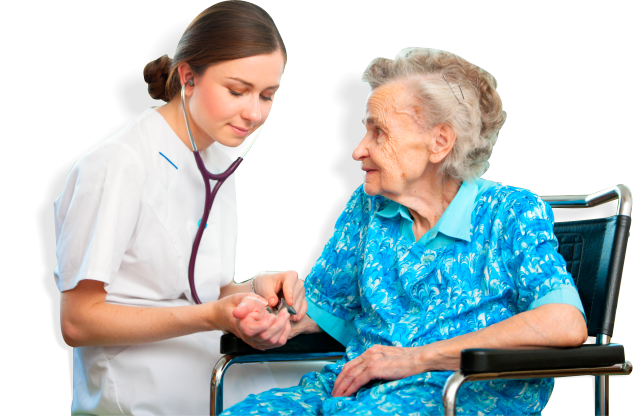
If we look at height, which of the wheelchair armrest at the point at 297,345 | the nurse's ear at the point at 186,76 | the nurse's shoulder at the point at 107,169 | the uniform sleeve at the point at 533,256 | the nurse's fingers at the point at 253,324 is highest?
the nurse's ear at the point at 186,76

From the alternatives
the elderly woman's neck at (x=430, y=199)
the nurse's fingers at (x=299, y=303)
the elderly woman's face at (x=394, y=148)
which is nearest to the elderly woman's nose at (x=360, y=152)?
the elderly woman's face at (x=394, y=148)

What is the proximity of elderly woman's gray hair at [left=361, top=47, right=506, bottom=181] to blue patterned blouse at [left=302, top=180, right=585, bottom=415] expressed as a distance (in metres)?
0.09

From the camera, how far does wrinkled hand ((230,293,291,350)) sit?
6.18ft

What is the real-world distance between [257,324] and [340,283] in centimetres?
38

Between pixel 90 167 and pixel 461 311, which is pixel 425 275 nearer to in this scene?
pixel 461 311

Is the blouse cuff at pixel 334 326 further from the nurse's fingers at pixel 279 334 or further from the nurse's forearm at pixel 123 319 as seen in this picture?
the nurse's forearm at pixel 123 319

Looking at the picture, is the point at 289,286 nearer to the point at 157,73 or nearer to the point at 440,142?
the point at 440,142

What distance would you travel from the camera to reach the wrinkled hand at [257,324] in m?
1.88

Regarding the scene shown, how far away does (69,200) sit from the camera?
2.01 meters

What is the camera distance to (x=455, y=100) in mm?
1980

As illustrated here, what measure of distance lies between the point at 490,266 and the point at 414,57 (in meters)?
0.64

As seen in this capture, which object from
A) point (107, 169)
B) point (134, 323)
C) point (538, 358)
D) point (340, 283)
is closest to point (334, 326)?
point (340, 283)

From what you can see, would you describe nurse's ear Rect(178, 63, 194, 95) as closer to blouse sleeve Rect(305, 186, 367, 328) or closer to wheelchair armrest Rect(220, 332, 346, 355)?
blouse sleeve Rect(305, 186, 367, 328)

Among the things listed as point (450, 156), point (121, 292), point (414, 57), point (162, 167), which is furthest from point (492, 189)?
point (121, 292)
